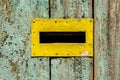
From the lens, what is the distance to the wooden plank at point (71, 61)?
1243mm

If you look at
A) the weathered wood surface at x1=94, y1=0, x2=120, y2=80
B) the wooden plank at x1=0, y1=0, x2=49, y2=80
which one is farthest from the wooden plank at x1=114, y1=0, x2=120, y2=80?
the wooden plank at x1=0, y1=0, x2=49, y2=80

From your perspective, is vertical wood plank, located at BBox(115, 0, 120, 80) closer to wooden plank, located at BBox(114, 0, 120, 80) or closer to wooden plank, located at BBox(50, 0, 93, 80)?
wooden plank, located at BBox(114, 0, 120, 80)

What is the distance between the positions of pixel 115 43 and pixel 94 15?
15 centimetres

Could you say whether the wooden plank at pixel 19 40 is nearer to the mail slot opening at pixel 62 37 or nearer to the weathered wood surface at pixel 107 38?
the mail slot opening at pixel 62 37

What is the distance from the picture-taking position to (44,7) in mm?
1245

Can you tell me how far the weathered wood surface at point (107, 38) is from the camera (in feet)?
4.09

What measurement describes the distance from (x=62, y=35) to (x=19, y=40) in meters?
0.18

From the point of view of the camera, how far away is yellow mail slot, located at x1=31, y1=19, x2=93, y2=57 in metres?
1.23

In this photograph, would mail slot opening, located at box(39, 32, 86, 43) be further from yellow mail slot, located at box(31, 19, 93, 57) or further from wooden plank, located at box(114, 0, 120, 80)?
wooden plank, located at box(114, 0, 120, 80)

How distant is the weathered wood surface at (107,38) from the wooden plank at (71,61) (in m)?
0.04

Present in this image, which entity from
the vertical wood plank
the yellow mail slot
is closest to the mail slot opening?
the yellow mail slot

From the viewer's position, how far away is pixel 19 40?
125 cm

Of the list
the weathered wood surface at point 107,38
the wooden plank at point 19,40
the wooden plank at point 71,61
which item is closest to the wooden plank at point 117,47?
the weathered wood surface at point 107,38

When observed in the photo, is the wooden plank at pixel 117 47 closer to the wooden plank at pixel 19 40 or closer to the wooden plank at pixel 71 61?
the wooden plank at pixel 71 61
